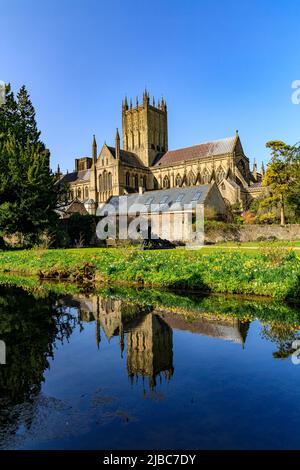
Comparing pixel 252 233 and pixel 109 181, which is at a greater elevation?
pixel 109 181

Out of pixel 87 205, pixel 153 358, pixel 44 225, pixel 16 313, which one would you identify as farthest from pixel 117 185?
pixel 153 358

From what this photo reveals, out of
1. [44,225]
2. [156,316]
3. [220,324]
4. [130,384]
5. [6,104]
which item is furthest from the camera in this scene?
[6,104]

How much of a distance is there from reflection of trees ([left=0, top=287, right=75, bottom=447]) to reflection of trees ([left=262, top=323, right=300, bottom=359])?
4.67 metres

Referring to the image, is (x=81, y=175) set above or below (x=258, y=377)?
above

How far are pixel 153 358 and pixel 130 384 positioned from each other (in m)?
1.27

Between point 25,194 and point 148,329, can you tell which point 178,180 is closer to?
point 25,194

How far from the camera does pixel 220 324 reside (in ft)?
32.3

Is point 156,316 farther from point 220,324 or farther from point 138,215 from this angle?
point 138,215

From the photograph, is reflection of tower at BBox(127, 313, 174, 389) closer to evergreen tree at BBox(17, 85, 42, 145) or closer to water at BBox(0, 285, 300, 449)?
water at BBox(0, 285, 300, 449)

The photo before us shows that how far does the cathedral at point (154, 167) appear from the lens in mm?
62188

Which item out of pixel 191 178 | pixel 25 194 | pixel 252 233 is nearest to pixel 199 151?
pixel 191 178

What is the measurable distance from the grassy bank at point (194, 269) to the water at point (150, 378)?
2.06 metres

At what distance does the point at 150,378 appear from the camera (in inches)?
254

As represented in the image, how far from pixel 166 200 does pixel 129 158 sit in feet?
103
